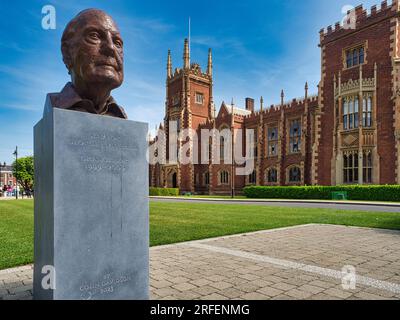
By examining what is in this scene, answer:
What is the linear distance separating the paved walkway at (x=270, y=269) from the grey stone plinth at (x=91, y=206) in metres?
0.84

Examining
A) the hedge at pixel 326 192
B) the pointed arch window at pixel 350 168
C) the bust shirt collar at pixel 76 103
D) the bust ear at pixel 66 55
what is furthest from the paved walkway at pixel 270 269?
the pointed arch window at pixel 350 168

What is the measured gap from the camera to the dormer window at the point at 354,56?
86.6 ft

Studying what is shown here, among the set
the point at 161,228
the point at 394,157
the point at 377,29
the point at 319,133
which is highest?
the point at 377,29

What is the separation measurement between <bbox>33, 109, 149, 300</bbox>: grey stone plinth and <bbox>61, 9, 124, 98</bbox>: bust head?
1.73ft

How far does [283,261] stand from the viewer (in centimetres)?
552

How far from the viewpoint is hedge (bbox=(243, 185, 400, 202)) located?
21814 mm

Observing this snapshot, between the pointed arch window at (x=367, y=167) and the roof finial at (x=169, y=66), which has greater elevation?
the roof finial at (x=169, y=66)

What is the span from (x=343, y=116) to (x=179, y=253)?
2591cm

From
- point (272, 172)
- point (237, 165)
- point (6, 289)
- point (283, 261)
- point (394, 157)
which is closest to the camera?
point (6, 289)

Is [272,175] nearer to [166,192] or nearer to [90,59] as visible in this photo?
[166,192]

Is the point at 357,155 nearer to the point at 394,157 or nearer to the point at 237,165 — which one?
the point at 394,157

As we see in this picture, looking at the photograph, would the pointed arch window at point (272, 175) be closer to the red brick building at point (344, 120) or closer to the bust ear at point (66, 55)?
the red brick building at point (344, 120)

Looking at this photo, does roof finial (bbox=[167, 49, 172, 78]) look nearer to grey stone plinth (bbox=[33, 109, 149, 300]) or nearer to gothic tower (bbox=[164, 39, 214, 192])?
gothic tower (bbox=[164, 39, 214, 192])
